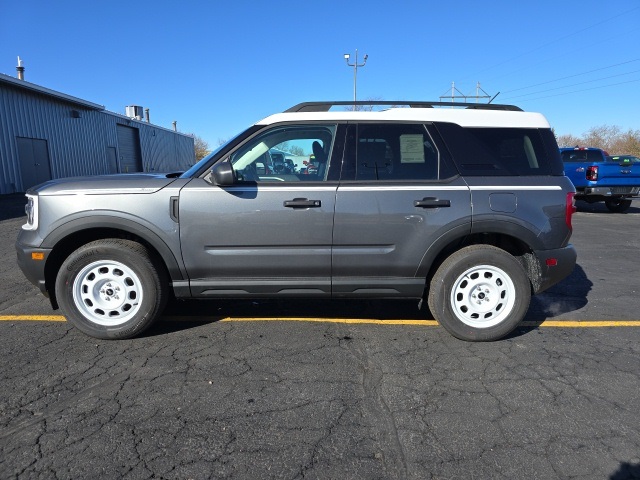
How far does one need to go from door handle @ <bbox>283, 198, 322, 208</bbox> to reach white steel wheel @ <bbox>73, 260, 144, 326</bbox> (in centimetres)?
145

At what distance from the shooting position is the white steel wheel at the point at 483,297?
12.0 feet

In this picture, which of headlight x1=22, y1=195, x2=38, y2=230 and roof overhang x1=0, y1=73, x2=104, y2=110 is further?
roof overhang x1=0, y1=73, x2=104, y2=110

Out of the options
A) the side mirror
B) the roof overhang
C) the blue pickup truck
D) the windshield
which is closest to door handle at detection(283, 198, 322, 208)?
the side mirror

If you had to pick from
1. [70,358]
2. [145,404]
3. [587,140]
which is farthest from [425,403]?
[587,140]

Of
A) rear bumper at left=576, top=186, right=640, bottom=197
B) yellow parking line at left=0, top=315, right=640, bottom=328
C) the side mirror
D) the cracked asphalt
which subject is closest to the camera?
the cracked asphalt

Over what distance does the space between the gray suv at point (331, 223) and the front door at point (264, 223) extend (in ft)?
0.04

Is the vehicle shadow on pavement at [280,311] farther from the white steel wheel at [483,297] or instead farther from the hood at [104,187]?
the hood at [104,187]

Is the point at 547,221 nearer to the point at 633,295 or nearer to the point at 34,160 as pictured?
the point at 633,295

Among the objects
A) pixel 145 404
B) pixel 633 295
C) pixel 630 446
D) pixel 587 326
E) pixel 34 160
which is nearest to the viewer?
pixel 630 446

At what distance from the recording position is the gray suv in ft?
11.4

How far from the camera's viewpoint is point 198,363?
3242mm

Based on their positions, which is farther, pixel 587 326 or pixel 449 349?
pixel 587 326

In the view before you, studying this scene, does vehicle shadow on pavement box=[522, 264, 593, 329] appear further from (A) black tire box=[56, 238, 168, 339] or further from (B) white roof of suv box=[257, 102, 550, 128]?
(A) black tire box=[56, 238, 168, 339]

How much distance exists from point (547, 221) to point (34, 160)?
2254 cm
